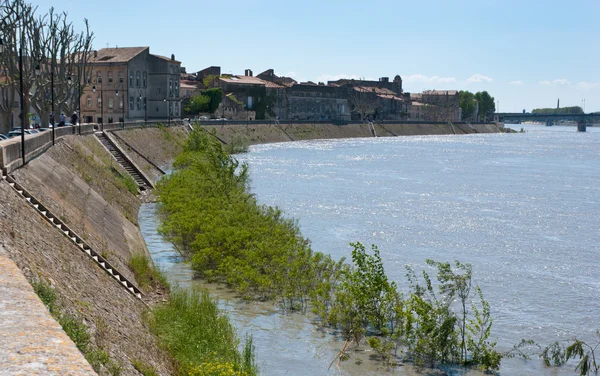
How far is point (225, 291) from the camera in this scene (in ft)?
85.7

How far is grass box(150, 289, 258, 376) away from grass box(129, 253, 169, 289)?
2036 mm

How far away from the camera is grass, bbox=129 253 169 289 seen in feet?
79.7

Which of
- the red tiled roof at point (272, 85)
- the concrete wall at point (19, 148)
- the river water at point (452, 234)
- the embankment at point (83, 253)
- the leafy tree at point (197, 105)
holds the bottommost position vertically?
the river water at point (452, 234)

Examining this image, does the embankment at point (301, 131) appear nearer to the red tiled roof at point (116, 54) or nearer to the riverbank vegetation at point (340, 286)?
the red tiled roof at point (116, 54)

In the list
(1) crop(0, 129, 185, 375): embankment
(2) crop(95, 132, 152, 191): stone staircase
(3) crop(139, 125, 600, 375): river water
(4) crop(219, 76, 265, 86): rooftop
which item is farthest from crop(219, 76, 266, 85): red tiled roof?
(1) crop(0, 129, 185, 375): embankment

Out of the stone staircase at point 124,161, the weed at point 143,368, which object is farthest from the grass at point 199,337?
the stone staircase at point 124,161

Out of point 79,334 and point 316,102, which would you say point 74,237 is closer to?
point 79,334

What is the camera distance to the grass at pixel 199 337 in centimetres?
1645

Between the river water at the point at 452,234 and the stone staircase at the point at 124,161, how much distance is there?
7384mm

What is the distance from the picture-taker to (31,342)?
27.2 feet

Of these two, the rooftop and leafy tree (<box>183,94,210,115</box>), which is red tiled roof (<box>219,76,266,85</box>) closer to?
the rooftop

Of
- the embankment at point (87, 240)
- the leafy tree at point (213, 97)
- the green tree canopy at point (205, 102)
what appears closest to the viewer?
the embankment at point (87, 240)

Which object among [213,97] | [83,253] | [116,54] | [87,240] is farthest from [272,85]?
[83,253]

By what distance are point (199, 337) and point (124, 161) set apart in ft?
128
